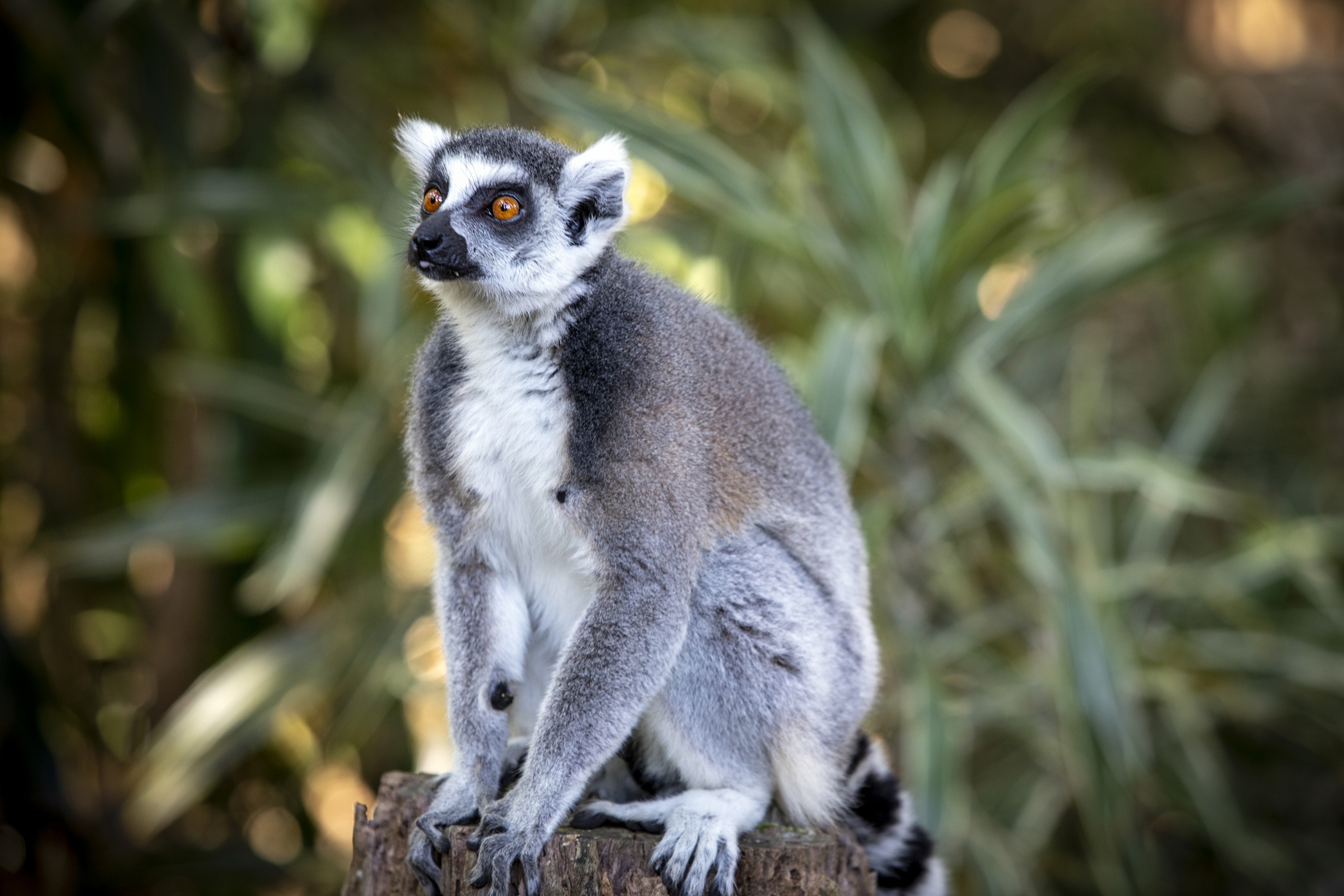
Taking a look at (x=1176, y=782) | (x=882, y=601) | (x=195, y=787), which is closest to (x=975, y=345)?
(x=882, y=601)

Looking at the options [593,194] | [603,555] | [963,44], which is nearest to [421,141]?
[593,194]

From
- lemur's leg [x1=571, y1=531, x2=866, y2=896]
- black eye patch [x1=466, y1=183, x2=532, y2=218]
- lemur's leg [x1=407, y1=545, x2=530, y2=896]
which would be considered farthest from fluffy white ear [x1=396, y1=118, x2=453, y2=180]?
lemur's leg [x1=571, y1=531, x2=866, y2=896]

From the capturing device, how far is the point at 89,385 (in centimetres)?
577

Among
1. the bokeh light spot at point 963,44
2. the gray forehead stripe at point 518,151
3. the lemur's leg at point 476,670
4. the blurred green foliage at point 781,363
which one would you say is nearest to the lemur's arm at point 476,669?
the lemur's leg at point 476,670

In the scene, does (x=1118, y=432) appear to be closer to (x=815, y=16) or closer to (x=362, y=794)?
(x=815, y=16)

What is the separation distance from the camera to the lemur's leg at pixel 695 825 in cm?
229

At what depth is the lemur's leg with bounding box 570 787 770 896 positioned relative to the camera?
2287mm

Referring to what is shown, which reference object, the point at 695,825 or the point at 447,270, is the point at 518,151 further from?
the point at 695,825

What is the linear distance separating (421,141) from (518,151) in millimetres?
322

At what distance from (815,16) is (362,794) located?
4.32m

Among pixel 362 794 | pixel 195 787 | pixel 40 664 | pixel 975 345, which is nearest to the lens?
pixel 975 345

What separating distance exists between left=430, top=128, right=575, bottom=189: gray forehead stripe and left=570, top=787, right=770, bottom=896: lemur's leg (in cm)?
135

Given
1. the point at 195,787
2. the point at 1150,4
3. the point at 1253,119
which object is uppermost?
the point at 1150,4

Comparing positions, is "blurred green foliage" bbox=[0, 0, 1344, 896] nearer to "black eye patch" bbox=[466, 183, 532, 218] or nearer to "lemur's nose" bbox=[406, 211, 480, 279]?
"black eye patch" bbox=[466, 183, 532, 218]
